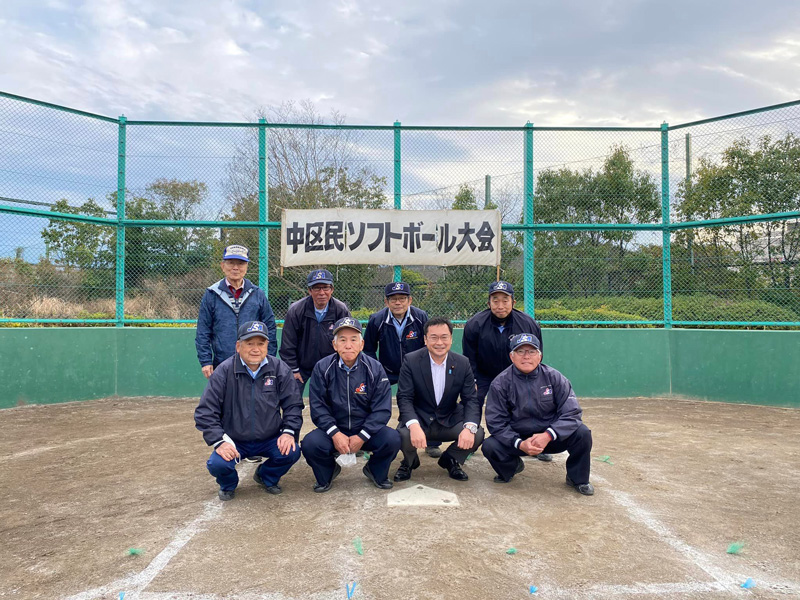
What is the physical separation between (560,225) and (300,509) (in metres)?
5.41

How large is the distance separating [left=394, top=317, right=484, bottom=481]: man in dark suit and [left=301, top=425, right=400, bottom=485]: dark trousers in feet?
0.82

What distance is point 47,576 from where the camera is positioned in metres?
2.62

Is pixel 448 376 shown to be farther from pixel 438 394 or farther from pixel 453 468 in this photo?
pixel 453 468

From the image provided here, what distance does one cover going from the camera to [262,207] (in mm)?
7422

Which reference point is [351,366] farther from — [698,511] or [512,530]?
[698,511]

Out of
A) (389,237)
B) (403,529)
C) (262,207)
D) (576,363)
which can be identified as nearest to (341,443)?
(403,529)

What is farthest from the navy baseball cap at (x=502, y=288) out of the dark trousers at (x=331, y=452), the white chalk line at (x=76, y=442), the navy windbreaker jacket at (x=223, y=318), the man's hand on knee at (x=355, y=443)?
the white chalk line at (x=76, y=442)

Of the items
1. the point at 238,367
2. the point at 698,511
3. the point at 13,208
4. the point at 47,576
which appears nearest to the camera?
the point at 47,576

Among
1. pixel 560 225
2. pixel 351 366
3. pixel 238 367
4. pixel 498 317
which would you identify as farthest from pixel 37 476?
pixel 560 225

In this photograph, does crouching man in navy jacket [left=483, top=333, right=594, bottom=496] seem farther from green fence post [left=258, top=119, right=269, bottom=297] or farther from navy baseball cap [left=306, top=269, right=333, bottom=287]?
green fence post [left=258, top=119, right=269, bottom=297]

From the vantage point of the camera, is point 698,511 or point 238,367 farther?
point 238,367

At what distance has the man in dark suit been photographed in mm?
4184

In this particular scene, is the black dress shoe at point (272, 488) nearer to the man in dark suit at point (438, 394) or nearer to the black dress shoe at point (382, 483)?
the black dress shoe at point (382, 483)

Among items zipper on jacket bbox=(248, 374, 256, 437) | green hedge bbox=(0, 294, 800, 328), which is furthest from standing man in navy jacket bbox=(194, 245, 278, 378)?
green hedge bbox=(0, 294, 800, 328)
